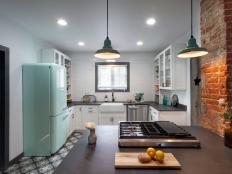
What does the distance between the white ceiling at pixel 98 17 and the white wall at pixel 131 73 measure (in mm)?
1686

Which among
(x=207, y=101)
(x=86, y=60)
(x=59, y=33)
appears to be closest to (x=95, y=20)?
(x=59, y=33)

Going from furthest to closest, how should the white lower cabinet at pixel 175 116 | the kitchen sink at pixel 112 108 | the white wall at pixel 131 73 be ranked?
the white wall at pixel 131 73 → the kitchen sink at pixel 112 108 → the white lower cabinet at pixel 175 116

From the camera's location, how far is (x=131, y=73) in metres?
6.00

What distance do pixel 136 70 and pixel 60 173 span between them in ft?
16.7

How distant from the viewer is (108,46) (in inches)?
81.9

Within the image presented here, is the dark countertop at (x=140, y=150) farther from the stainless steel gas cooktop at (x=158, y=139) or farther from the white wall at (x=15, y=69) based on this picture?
the white wall at (x=15, y=69)

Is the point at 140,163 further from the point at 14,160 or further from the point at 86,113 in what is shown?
the point at 86,113

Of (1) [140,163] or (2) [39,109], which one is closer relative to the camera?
(1) [140,163]

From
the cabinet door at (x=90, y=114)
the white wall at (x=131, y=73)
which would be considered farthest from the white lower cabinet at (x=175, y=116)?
the white wall at (x=131, y=73)

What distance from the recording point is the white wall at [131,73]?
5.97m

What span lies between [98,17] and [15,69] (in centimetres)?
172

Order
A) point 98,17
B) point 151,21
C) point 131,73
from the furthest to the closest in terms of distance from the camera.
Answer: point 131,73 → point 151,21 → point 98,17

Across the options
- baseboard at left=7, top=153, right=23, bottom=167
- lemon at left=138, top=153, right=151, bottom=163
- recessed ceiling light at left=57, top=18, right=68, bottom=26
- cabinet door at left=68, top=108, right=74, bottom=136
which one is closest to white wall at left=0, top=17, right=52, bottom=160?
baseboard at left=7, top=153, right=23, bottom=167

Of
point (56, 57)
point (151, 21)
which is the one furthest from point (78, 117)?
point (151, 21)
